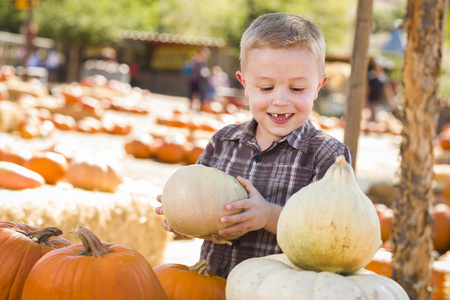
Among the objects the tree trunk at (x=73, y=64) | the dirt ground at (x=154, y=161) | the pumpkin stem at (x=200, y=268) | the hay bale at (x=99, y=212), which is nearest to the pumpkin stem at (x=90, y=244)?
the pumpkin stem at (x=200, y=268)

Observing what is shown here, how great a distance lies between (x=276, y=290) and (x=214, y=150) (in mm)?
1008

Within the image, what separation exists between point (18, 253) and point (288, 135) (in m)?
1.03

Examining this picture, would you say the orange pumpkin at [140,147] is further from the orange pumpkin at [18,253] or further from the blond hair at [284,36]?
the orange pumpkin at [18,253]

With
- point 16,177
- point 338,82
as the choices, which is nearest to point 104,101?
point 16,177

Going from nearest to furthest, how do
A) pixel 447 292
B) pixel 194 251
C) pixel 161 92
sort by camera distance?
Answer: pixel 447 292 < pixel 194 251 < pixel 161 92

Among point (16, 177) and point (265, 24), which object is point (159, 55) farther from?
point (265, 24)

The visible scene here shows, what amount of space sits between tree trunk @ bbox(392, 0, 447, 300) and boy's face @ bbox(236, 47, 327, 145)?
5.28ft

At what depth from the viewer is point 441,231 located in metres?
5.97

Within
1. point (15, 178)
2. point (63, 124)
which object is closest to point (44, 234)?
point (15, 178)

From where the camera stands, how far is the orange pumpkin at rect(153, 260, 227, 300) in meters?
1.70

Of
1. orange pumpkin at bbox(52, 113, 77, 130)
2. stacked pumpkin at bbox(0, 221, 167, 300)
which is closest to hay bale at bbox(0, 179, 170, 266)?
stacked pumpkin at bbox(0, 221, 167, 300)

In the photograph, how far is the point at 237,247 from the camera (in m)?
2.06

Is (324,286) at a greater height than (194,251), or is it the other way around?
(324,286)

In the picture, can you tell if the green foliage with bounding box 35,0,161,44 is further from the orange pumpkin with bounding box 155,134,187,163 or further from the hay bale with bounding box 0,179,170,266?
the hay bale with bounding box 0,179,170,266
